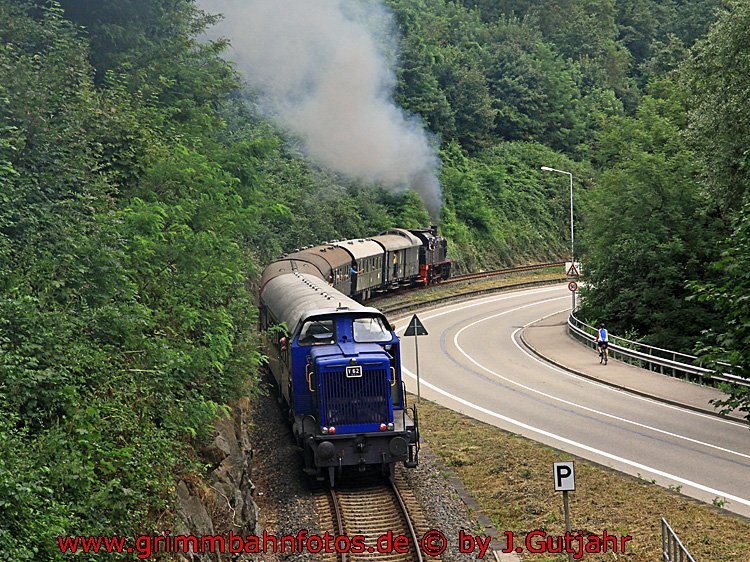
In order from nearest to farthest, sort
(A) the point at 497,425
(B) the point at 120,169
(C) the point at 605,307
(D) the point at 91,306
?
(D) the point at 91,306
(B) the point at 120,169
(A) the point at 497,425
(C) the point at 605,307

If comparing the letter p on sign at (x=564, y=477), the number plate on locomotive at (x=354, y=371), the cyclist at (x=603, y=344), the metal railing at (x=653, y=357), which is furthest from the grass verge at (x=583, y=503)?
the cyclist at (x=603, y=344)

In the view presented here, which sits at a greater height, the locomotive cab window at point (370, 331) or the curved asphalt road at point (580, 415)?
the locomotive cab window at point (370, 331)

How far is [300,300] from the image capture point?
1941cm

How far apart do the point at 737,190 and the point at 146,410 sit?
20.4 m

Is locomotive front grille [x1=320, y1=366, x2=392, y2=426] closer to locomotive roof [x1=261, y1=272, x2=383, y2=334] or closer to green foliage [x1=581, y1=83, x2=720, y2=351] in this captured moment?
locomotive roof [x1=261, y1=272, x2=383, y2=334]

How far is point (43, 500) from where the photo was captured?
879 cm

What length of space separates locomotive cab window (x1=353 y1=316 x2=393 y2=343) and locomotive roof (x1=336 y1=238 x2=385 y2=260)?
839 inches

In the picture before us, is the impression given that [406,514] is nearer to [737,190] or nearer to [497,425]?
[497,425]

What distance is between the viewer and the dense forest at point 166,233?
33.7 ft

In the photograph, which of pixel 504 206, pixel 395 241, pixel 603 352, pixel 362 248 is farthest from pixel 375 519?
pixel 504 206

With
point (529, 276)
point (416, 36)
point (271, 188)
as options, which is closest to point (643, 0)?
point (416, 36)

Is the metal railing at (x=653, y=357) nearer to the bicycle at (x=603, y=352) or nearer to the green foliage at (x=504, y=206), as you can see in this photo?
the bicycle at (x=603, y=352)

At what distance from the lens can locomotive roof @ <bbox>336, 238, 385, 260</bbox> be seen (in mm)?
38903

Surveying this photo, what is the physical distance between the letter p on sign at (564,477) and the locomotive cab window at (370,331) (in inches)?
216
